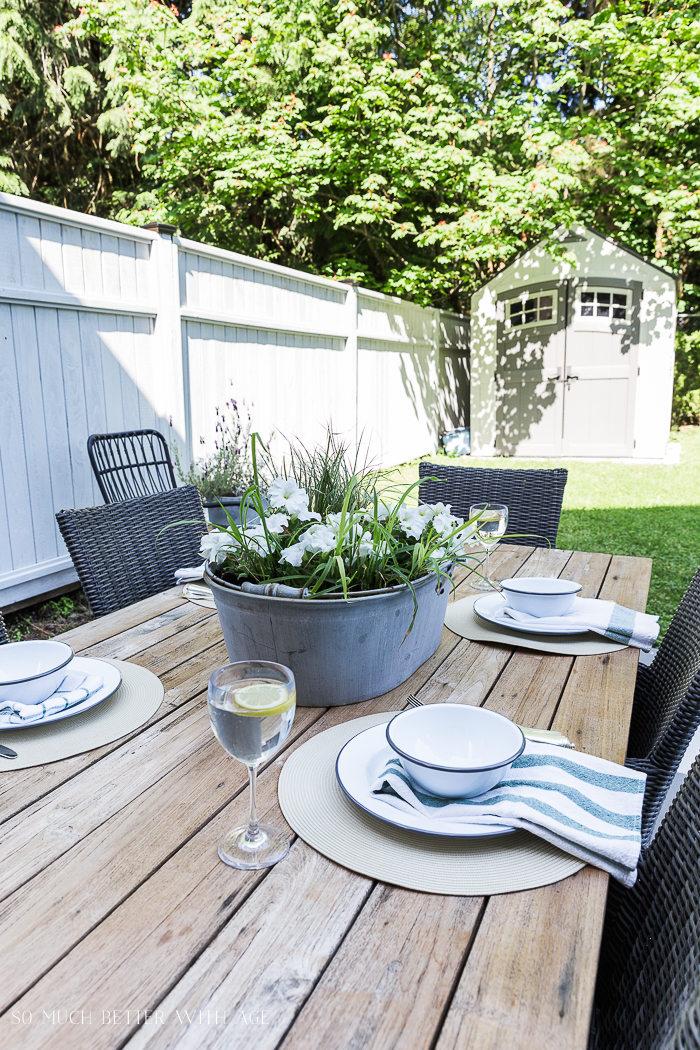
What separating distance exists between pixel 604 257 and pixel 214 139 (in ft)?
14.8

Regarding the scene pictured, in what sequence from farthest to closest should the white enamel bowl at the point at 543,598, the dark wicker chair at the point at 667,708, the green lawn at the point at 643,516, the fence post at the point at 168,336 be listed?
the fence post at the point at 168,336, the green lawn at the point at 643,516, the white enamel bowl at the point at 543,598, the dark wicker chair at the point at 667,708

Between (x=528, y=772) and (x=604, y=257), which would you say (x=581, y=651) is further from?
(x=604, y=257)

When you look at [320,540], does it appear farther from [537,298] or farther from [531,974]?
[537,298]

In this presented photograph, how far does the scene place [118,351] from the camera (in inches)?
158

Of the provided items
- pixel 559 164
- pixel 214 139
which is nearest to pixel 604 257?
pixel 559 164

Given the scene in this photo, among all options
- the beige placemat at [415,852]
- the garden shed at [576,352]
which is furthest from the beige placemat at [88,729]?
the garden shed at [576,352]

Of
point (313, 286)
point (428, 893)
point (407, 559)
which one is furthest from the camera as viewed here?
point (313, 286)

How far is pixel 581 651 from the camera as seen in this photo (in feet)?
4.46

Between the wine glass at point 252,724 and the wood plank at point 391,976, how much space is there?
139mm

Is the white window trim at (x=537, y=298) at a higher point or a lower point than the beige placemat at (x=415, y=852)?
higher

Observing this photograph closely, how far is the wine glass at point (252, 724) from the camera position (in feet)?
2.31

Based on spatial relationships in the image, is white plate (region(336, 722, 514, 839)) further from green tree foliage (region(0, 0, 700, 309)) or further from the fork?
green tree foliage (region(0, 0, 700, 309))

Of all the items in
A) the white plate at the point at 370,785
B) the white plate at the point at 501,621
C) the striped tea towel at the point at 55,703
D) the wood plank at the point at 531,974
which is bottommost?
the wood plank at the point at 531,974

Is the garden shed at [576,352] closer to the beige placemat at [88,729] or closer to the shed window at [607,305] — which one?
the shed window at [607,305]
